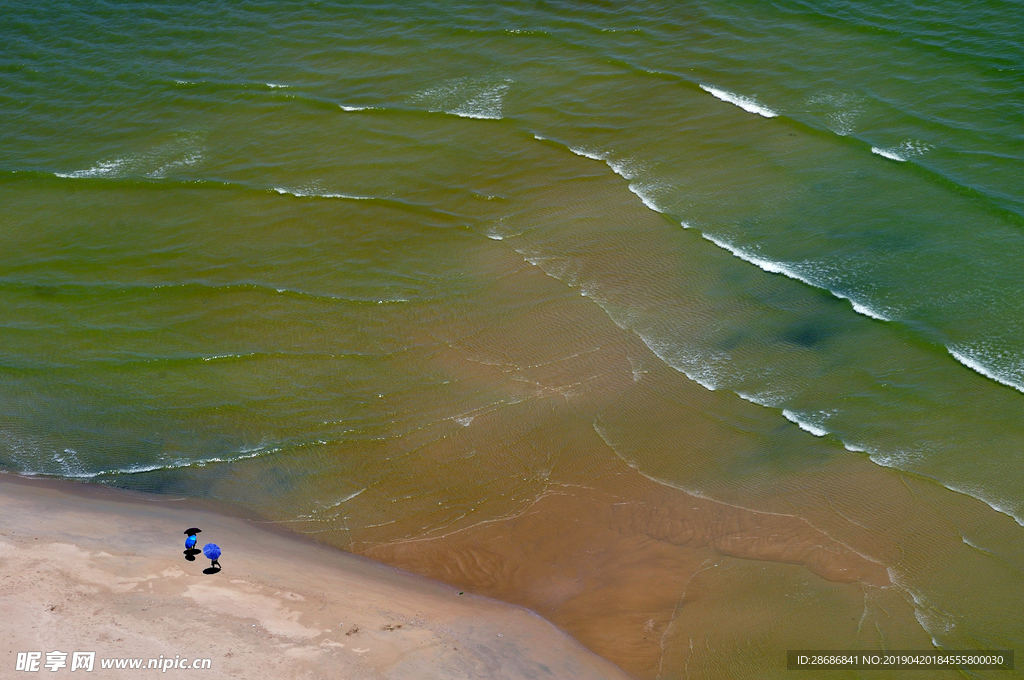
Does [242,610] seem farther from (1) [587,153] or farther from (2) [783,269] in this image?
(1) [587,153]

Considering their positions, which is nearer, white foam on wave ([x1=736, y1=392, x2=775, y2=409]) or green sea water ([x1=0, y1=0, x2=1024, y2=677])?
green sea water ([x1=0, y1=0, x2=1024, y2=677])

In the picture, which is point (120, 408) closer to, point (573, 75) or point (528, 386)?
point (528, 386)

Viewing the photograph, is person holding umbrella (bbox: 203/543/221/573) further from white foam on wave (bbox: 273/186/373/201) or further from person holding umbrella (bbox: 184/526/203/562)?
white foam on wave (bbox: 273/186/373/201)

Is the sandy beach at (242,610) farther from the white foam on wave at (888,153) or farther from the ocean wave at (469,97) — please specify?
the white foam on wave at (888,153)

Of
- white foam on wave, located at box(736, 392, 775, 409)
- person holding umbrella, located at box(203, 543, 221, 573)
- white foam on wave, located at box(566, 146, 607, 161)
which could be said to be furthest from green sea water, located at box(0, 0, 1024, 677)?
person holding umbrella, located at box(203, 543, 221, 573)

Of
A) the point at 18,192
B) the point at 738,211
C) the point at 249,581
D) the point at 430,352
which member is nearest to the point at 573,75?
the point at 738,211

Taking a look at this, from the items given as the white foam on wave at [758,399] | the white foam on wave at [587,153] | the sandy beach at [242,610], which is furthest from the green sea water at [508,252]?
the sandy beach at [242,610]
